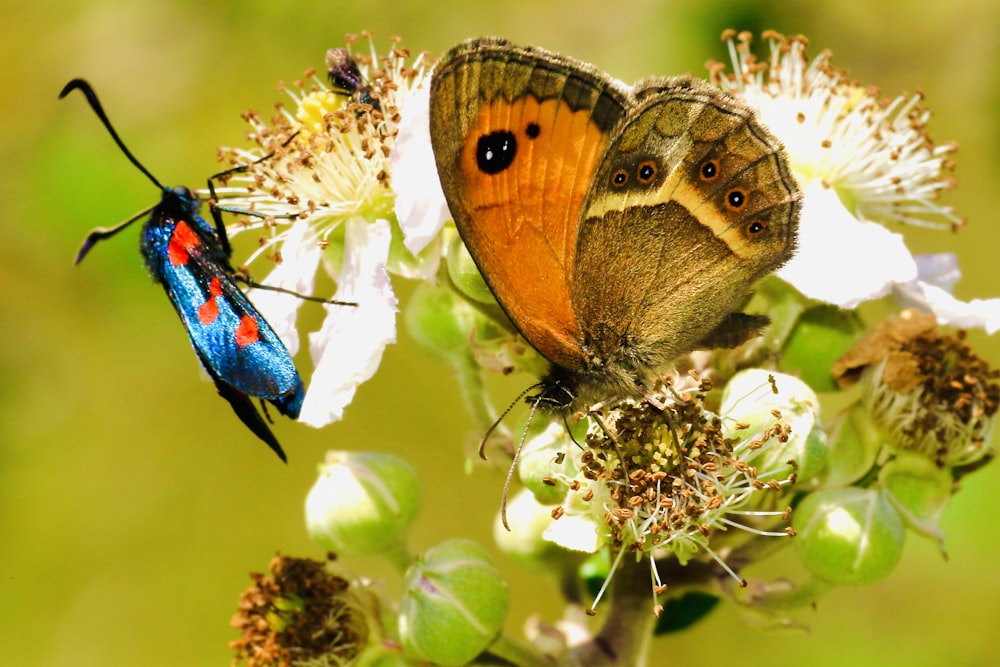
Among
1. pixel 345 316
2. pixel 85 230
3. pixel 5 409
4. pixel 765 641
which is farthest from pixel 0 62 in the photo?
pixel 765 641

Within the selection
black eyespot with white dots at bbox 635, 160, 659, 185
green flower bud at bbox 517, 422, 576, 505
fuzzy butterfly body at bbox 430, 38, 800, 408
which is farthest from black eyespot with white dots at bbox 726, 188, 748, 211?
green flower bud at bbox 517, 422, 576, 505

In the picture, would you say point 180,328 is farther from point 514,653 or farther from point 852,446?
point 852,446

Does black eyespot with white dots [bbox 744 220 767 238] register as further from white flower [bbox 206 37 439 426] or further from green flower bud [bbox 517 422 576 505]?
white flower [bbox 206 37 439 426]

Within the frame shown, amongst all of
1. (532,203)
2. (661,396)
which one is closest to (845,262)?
(661,396)

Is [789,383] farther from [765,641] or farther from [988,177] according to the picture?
[988,177]

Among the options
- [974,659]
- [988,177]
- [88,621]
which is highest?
[988,177]

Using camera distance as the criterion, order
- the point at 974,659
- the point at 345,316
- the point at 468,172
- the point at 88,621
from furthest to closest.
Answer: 1. the point at 88,621
2. the point at 974,659
3. the point at 345,316
4. the point at 468,172

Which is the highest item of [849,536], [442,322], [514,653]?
[442,322]
